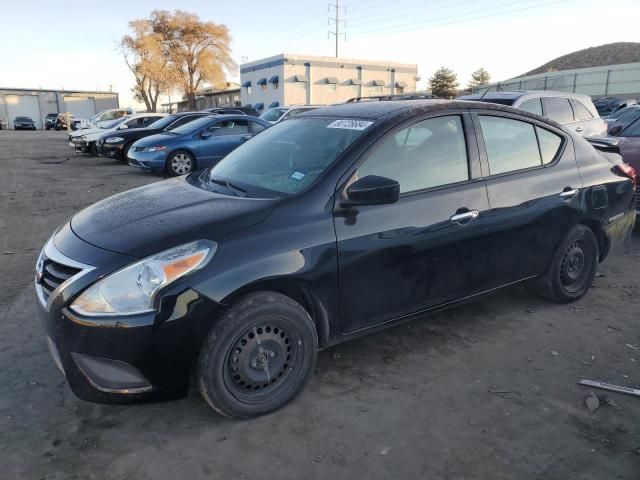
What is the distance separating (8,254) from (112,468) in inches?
173

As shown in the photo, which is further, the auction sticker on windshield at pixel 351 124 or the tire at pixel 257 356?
the auction sticker on windshield at pixel 351 124

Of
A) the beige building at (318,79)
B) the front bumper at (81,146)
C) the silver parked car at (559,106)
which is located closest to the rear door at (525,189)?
the silver parked car at (559,106)

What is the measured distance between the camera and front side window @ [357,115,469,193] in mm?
3207

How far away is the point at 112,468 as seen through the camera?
2.45m

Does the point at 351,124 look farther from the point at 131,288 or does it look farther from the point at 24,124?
the point at 24,124

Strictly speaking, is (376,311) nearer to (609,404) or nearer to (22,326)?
(609,404)

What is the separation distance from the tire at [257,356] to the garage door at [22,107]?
71126 millimetres

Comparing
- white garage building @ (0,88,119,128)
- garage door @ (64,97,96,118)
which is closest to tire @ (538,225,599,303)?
white garage building @ (0,88,119,128)

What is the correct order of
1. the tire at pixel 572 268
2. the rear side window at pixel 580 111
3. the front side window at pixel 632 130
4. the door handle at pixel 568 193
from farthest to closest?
the rear side window at pixel 580 111, the front side window at pixel 632 130, the tire at pixel 572 268, the door handle at pixel 568 193

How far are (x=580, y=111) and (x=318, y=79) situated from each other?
3682cm

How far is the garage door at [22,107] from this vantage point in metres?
63.3

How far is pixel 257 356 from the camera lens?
9.05 ft

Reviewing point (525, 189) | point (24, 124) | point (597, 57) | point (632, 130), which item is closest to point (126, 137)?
point (632, 130)

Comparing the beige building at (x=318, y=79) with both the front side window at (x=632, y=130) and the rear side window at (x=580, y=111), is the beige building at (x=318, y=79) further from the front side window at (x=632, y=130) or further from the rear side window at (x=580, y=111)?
the front side window at (x=632, y=130)
